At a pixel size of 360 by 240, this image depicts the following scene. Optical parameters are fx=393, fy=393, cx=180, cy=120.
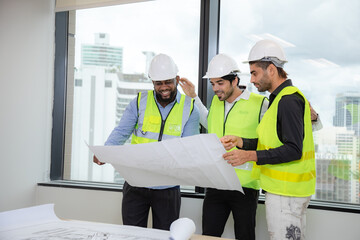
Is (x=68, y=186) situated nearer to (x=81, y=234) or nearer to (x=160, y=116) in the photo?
(x=160, y=116)

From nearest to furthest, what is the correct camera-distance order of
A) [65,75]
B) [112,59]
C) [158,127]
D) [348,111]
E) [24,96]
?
[158,127], [348,111], [24,96], [112,59], [65,75]

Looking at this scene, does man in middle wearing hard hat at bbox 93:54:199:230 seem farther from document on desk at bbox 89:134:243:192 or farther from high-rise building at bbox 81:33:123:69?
high-rise building at bbox 81:33:123:69

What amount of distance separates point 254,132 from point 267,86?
1.23ft

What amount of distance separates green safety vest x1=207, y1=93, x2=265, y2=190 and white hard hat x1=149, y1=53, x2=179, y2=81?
0.34 m

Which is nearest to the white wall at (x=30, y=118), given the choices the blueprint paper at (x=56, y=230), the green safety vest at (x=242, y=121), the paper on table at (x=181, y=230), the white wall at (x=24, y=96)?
the white wall at (x=24, y=96)

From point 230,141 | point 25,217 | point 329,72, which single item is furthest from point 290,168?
point 329,72

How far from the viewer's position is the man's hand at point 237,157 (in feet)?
5.11

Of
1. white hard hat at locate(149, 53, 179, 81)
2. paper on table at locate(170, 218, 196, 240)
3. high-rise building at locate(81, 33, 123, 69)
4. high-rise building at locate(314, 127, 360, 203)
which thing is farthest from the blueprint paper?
high-rise building at locate(81, 33, 123, 69)

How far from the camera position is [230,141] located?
185 centimetres

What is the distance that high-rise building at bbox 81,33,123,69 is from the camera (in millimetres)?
3676

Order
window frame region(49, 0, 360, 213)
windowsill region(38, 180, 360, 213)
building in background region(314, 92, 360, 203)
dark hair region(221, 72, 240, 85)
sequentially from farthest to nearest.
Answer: window frame region(49, 0, 360, 213)
building in background region(314, 92, 360, 203)
windowsill region(38, 180, 360, 213)
dark hair region(221, 72, 240, 85)

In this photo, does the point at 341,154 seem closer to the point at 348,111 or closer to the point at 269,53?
the point at 348,111

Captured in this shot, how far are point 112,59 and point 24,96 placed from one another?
2.83 feet

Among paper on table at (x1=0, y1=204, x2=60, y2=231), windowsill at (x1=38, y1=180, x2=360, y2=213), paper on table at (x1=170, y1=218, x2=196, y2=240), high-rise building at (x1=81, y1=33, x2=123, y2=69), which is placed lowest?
windowsill at (x1=38, y1=180, x2=360, y2=213)
